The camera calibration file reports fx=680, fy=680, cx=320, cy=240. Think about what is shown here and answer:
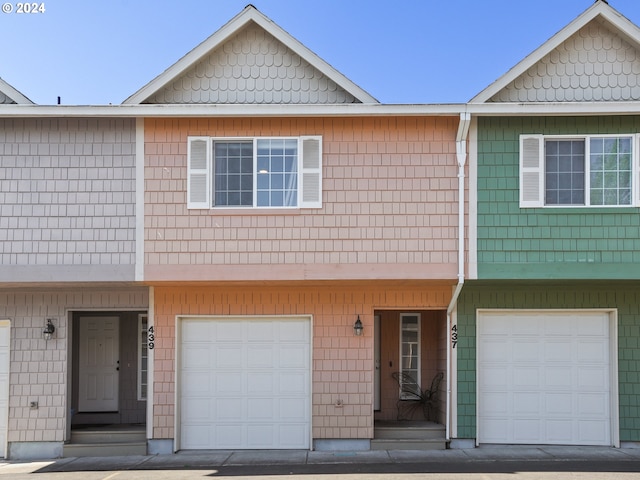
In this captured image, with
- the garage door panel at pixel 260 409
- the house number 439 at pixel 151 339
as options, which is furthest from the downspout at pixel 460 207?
the house number 439 at pixel 151 339

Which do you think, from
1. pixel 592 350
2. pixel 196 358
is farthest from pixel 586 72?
pixel 196 358

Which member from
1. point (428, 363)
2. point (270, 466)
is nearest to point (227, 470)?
point (270, 466)

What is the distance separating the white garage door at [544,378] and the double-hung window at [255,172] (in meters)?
3.83

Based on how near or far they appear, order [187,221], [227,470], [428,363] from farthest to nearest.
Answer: [428,363] → [187,221] → [227,470]

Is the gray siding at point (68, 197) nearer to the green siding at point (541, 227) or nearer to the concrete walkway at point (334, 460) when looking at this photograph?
the concrete walkway at point (334, 460)

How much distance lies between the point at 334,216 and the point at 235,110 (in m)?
2.40

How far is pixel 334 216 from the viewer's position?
37.5 ft

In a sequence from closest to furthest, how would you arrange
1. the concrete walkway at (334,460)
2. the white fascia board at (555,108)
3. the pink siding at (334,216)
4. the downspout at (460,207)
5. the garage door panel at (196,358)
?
the concrete walkway at (334,460) → the white fascia board at (555,108) → the downspout at (460,207) → the pink siding at (334,216) → the garage door panel at (196,358)

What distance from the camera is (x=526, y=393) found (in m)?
11.8

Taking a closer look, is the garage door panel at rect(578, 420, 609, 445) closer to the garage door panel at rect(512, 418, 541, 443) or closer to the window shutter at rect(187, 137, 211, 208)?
the garage door panel at rect(512, 418, 541, 443)

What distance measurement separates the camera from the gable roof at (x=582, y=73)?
11461mm

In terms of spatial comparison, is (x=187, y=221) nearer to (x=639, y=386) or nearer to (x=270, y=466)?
(x=270, y=466)

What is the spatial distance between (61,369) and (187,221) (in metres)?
3.43

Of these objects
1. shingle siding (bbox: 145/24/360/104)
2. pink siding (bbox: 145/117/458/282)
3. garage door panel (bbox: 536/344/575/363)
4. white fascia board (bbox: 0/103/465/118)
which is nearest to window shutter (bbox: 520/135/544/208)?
pink siding (bbox: 145/117/458/282)
